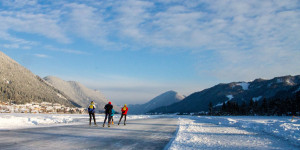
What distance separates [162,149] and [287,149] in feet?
16.8

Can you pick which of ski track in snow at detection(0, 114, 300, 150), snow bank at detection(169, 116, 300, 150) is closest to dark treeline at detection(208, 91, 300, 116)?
snow bank at detection(169, 116, 300, 150)

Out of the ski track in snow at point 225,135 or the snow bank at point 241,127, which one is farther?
the snow bank at point 241,127

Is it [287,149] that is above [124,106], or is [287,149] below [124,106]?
below

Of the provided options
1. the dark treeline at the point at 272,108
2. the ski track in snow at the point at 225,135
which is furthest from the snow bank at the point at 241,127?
the dark treeline at the point at 272,108

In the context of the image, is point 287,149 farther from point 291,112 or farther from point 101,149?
point 291,112

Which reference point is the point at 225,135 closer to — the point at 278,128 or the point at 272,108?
the point at 278,128

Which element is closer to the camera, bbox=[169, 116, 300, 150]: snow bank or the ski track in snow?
the ski track in snow

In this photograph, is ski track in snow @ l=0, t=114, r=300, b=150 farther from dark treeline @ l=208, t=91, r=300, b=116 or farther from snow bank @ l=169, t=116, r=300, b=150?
Answer: dark treeline @ l=208, t=91, r=300, b=116

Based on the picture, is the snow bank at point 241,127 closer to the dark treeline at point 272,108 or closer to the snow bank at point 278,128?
the snow bank at point 278,128

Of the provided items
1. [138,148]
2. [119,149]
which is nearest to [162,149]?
[138,148]

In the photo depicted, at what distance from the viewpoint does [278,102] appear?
116 m

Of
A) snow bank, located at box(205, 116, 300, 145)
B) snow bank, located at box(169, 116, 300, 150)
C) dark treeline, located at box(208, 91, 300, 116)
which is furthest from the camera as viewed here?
dark treeline, located at box(208, 91, 300, 116)

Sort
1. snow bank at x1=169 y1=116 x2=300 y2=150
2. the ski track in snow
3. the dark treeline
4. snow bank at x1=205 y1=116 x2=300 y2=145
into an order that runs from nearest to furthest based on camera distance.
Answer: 1. the ski track in snow
2. snow bank at x1=169 y1=116 x2=300 y2=150
3. snow bank at x1=205 y1=116 x2=300 y2=145
4. the dark treeline

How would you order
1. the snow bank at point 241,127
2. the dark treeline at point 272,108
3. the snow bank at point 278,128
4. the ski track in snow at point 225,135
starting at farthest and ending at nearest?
the dark treeline at point 272,108
the snow bank at point 278,128
the snow bank at point 241,127
the ski track in snow at point 225,135
